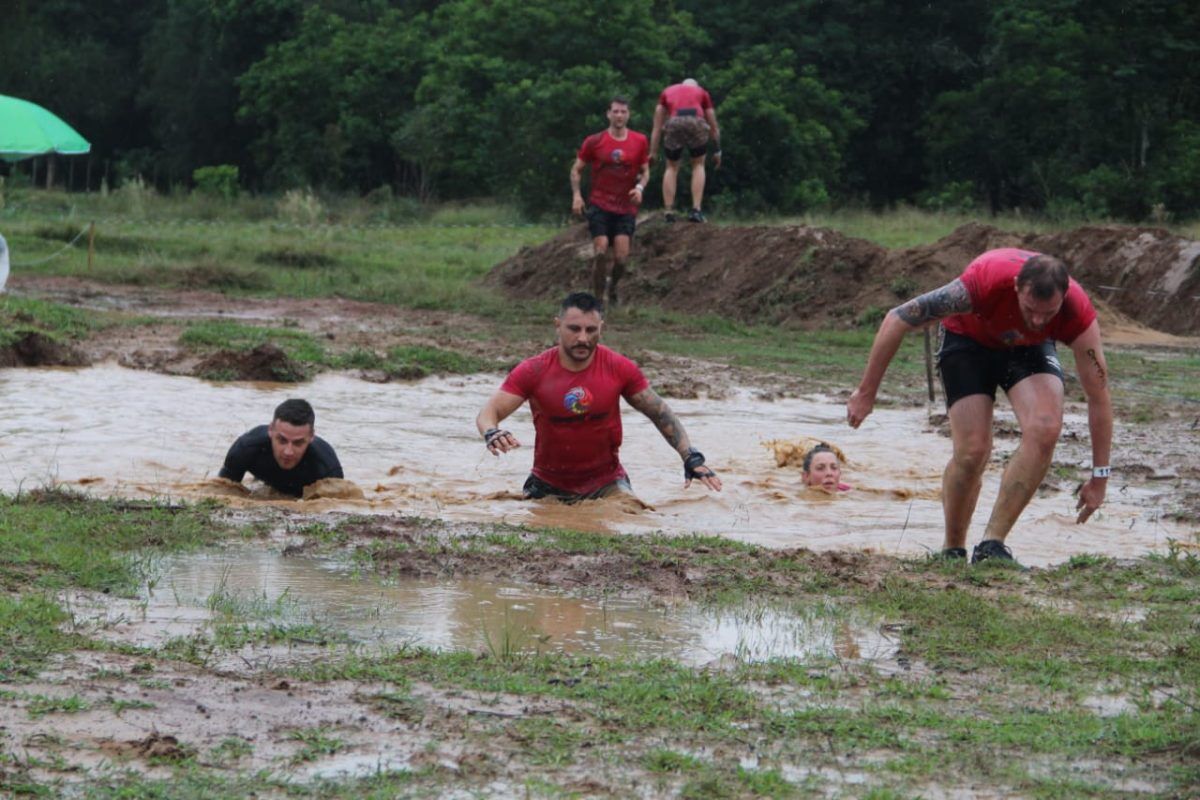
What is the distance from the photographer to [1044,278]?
7703mm

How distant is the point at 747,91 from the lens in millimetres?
41250

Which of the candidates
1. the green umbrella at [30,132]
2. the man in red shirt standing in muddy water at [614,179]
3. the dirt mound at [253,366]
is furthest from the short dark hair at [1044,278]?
the green umbrella at [30,132]

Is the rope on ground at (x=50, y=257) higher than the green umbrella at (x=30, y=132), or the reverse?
the green umbrella at (x=30, y=132)

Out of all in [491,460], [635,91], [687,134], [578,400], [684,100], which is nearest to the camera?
[578,400]

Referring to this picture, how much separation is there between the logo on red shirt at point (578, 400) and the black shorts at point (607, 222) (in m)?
9.96

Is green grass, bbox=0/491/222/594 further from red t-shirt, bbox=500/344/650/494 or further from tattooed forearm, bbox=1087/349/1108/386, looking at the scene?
tattooed forearm, bbox=1087/349/1108/386

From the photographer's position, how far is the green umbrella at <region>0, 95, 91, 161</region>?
91.1ft

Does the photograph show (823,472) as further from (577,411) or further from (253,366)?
(253,366)

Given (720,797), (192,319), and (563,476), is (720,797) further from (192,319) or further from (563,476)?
(192,319)

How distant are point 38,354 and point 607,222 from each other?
6.77 metres

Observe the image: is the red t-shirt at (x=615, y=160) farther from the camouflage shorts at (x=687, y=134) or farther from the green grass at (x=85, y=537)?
the green grass at (x=85, y=537)

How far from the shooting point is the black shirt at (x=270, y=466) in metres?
10.4

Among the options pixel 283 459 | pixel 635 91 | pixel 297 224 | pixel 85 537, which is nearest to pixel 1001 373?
pixel 283 459

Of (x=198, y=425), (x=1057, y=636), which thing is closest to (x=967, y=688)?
(x=1057, y=636)
